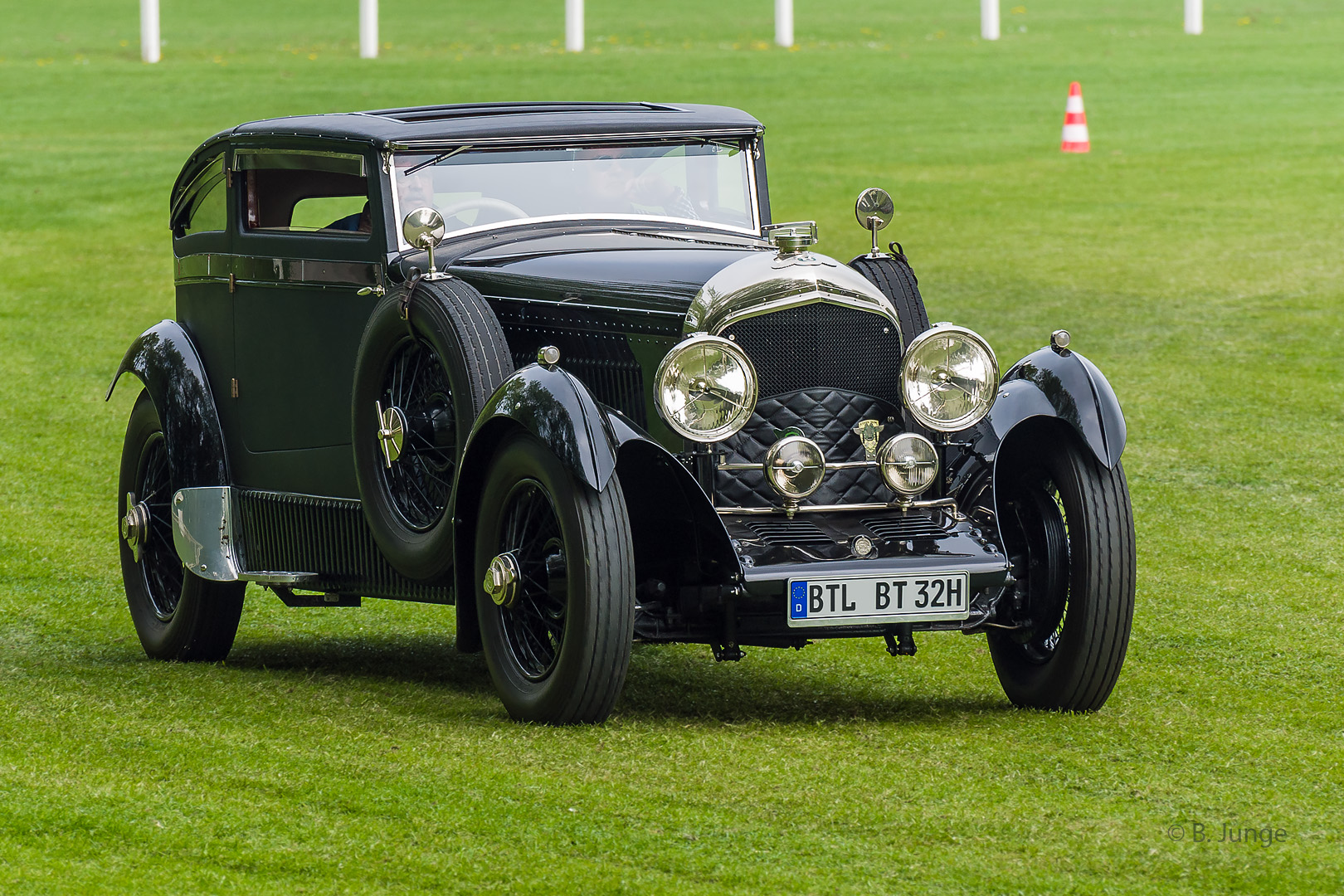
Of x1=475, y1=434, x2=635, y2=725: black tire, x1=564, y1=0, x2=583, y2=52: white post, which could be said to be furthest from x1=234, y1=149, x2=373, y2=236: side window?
x1=564, y1=0, x2=583, y2=52: white post

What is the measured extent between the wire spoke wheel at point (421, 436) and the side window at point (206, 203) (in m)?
1.55

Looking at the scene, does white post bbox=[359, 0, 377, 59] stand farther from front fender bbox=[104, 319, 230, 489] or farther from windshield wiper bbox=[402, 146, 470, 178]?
windshield wiper bbox=[402, 146, 470, 178]

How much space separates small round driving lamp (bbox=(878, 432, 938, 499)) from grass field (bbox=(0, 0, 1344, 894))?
2.35 feet

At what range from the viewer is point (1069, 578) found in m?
5.89

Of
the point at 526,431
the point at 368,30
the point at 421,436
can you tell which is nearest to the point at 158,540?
the point at 421,436

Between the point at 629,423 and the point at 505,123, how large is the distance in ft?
5.84

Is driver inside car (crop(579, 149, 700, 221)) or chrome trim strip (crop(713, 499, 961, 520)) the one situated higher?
driver inside car (crop(579, 149, 700, 221))

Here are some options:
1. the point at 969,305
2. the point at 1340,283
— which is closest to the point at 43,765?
the point at 969,305

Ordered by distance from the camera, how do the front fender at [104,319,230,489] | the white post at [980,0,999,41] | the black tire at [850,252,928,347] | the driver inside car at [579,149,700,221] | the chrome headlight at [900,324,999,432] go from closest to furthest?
the chrome headlight at [900,324,999,432] → the black tire at [850,252,928,347] → the driver inside car at [579,149,700,221] → the front fender at [104,319,230,489] → the white post at [980,0,999,41]

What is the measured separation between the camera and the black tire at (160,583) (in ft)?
25.0

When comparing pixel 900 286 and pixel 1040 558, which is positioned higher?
pixel 900 286

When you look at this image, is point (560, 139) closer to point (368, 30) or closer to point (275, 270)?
point (275, 270)

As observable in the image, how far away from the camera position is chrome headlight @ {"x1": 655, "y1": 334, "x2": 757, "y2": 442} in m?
5.66

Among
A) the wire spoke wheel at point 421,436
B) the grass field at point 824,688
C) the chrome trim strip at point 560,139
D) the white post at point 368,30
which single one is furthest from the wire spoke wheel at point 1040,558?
the white post at point 368,30
